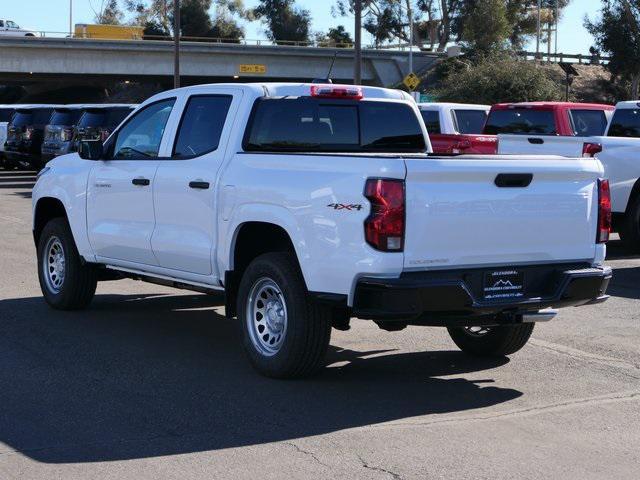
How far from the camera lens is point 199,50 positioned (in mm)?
64625

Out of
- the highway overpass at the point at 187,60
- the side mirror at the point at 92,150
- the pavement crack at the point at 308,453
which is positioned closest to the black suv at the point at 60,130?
the side mirror at the point at 92,150

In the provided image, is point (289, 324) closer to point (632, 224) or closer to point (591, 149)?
point (591, 149)

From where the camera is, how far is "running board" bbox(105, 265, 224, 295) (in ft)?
26.9

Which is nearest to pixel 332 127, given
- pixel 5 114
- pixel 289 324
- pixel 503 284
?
pixel 289 324

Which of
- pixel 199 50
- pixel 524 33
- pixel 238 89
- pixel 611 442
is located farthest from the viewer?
pixel 524 33

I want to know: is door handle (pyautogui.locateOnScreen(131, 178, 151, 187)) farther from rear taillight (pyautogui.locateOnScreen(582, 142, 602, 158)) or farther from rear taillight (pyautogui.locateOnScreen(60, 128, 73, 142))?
rear taillight (pyautogui.locateOnScreen(60, 128, 73, 142))

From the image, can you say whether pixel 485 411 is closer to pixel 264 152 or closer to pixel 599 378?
pixel 599 378

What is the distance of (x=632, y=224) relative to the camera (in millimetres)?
14852

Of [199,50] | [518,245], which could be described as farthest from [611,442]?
[199,50]

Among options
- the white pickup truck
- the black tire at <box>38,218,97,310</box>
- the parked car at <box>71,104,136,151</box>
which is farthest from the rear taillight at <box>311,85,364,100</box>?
the parked car at <box>71,104,136,151</box>

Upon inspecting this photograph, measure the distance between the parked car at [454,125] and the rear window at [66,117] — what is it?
37.2ft

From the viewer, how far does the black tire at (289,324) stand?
23.2ft

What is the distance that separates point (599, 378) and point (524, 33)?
95.5 metres

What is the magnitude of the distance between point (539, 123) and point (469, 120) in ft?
12.9
